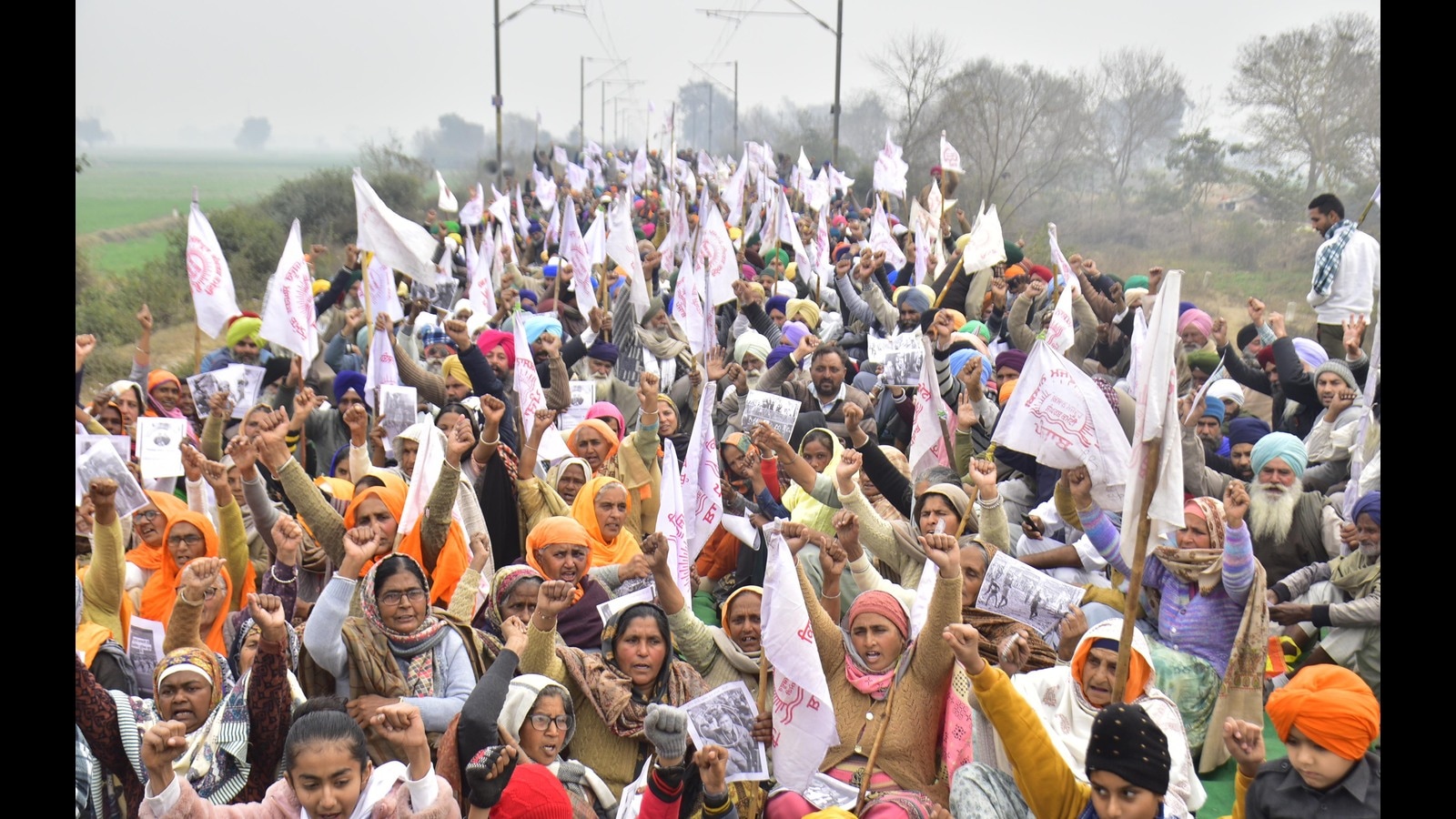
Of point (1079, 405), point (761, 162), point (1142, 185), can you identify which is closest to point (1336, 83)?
point (761, 162)

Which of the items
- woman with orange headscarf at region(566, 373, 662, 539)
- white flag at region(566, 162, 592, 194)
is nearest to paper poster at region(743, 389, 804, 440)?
woman with orange headscarf at region(566, 373, 662, 539)

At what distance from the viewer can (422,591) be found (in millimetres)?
4090

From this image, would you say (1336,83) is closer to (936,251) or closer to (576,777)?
(936,251)

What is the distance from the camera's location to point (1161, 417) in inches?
144

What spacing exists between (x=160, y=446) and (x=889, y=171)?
13.1 metres

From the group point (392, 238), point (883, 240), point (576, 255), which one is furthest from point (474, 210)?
point (392, 238)

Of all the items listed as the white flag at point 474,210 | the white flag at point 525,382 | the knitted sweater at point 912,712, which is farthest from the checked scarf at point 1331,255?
the white flag at point 474,210

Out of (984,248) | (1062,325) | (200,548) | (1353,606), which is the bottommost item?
(1353,606)

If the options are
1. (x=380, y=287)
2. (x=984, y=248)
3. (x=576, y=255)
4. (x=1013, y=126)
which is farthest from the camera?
(x=1013, y=126)

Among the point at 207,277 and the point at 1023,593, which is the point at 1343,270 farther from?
the point at 207,277

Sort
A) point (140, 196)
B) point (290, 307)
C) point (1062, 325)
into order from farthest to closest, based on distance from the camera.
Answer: point (140, 196), point (1062, 325), point (290, 307)

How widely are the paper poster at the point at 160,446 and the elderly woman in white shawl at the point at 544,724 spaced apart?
2.72 meters

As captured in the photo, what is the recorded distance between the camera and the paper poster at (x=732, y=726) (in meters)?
3.95

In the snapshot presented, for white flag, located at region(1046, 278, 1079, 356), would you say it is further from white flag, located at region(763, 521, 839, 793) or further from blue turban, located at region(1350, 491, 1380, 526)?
white flag, located at region(763, 521, 839, 793)
